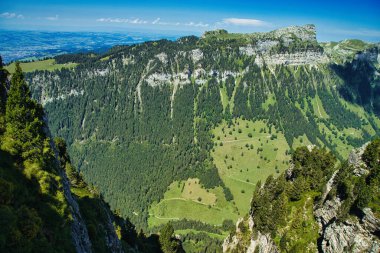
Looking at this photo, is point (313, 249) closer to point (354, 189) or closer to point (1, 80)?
point (354, 189)

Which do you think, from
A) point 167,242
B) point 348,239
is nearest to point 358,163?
point 348,239

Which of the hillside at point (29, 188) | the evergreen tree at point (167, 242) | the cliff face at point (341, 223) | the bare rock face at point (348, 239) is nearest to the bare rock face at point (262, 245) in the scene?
the cliff face at point (341, 223)

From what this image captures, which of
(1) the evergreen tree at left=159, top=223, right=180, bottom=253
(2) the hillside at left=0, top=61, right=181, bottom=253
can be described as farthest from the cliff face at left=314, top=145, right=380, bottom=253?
(1) the evergreen tree at left=159, top=223, right=180, bottom=253

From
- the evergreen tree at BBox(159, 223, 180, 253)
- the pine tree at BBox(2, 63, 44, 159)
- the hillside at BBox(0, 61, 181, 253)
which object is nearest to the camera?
the hillside at BBox(0, 61, 181, 253)

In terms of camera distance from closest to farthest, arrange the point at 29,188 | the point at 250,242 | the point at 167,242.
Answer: the point at 29,188
the point at 250,242
the point at 167,242

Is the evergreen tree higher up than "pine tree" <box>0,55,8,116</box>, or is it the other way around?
"pine tree" <box>0,55,8,116</box>

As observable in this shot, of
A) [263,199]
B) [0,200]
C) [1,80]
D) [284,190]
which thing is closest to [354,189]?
[284,190]

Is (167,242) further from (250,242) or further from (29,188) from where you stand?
(29,188)

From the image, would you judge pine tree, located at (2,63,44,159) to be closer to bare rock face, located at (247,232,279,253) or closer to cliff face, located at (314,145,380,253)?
cliff face, located at (314,145,380,253)

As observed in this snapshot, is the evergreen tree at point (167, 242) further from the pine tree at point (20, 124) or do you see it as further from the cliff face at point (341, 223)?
the pine tree at point (20, 124)

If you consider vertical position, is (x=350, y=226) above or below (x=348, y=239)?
above
